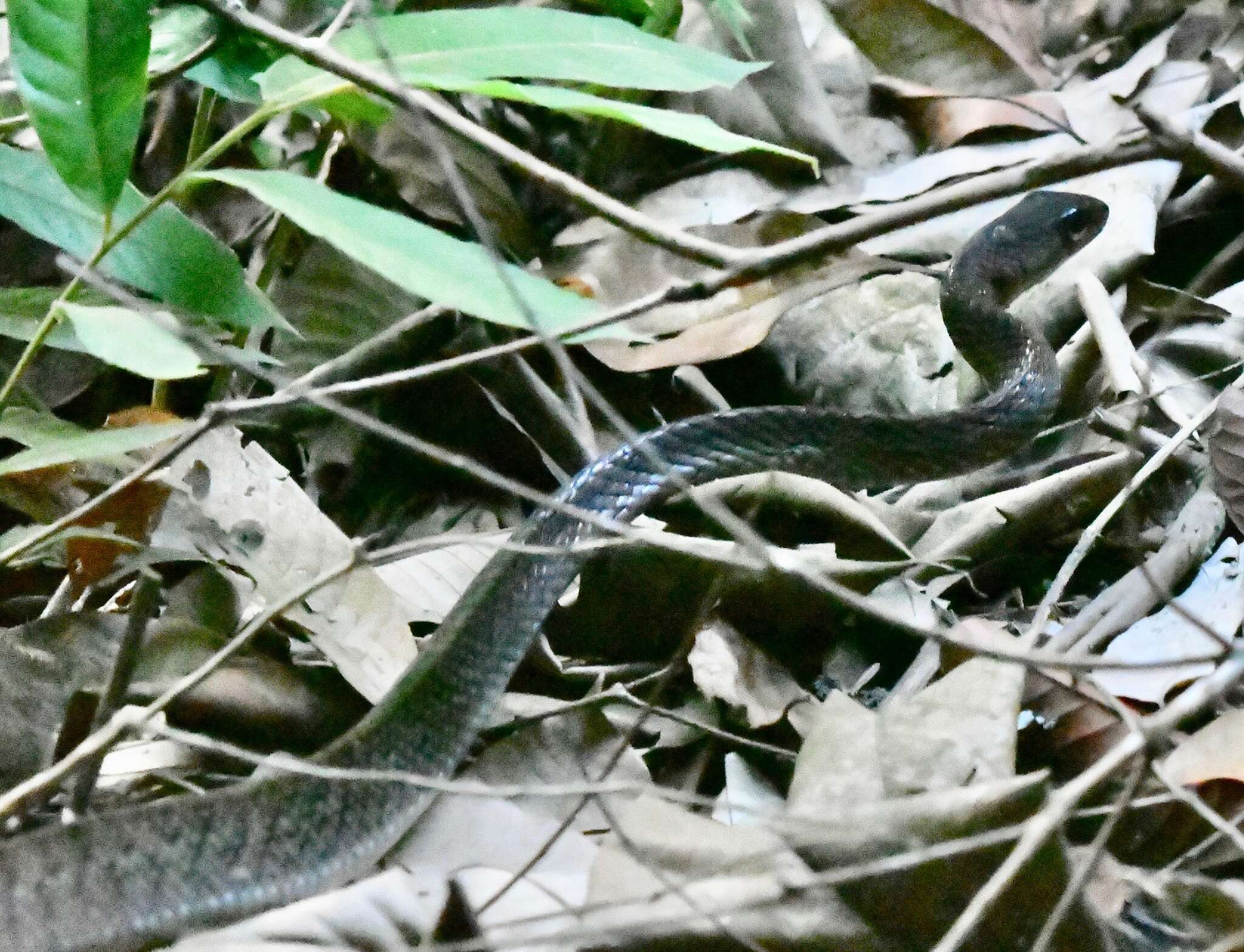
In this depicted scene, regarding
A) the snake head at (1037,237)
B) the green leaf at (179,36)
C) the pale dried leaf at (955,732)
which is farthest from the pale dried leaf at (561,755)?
the snake head at (1037,237)

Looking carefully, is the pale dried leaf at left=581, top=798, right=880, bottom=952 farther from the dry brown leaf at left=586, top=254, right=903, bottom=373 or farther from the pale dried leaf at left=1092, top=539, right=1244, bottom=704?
the dry brown leaf at left=586, top=254, right=903, bottom=373

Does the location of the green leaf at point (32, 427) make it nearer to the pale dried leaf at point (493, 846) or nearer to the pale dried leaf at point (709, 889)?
the pale dried leaf at point (493, 846)

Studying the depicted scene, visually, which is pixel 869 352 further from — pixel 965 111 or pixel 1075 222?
pixel 965 111

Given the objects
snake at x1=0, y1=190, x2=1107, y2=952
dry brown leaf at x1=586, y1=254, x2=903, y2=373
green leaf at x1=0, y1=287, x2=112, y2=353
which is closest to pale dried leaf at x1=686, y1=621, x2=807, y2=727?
snake at x1=0, y1=190, x2=1107, y2=952

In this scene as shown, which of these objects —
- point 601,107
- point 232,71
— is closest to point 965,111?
point 601,107

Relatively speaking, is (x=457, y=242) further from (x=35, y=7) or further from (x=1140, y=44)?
(x=1140, y=44)
